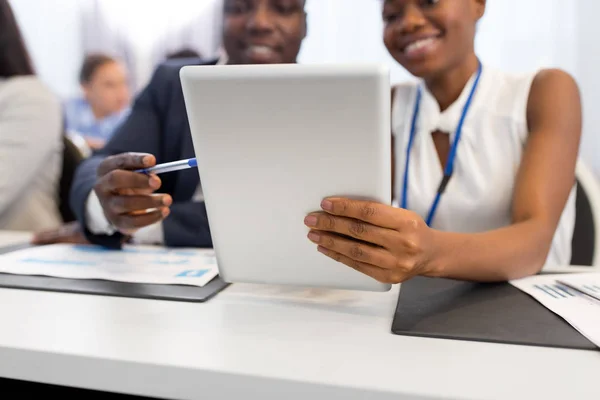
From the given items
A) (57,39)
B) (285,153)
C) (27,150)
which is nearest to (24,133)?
(27,150)

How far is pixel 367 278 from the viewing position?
581 millimetres

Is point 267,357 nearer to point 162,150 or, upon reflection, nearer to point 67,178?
point 162,150

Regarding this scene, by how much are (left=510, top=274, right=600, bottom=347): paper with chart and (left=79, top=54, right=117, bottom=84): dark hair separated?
2.50m

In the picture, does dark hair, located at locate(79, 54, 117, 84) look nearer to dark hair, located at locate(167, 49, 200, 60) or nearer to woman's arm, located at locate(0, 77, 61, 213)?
dark hair, located at locate(167, 49, 200, 60)

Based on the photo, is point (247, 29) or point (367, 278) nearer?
point (367, 278)

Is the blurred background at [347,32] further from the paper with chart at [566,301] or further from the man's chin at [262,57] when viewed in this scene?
the paper with chart at [566,301]

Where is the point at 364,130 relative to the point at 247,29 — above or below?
below

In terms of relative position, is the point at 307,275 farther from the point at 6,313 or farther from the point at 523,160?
the point at 523,160

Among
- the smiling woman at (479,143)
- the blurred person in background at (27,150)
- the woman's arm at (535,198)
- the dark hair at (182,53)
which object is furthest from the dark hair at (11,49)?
the woman's arm at (535,198)

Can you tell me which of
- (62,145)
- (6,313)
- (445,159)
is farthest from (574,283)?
(62,145)

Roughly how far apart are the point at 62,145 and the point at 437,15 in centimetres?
98

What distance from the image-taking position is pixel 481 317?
552mm

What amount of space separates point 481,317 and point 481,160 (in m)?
0.46

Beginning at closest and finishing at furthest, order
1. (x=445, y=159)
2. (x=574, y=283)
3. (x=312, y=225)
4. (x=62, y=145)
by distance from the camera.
A: (x=312, y=225) → (x=574, y=283) → (x=445, y=159) → (x=62, y=145)
